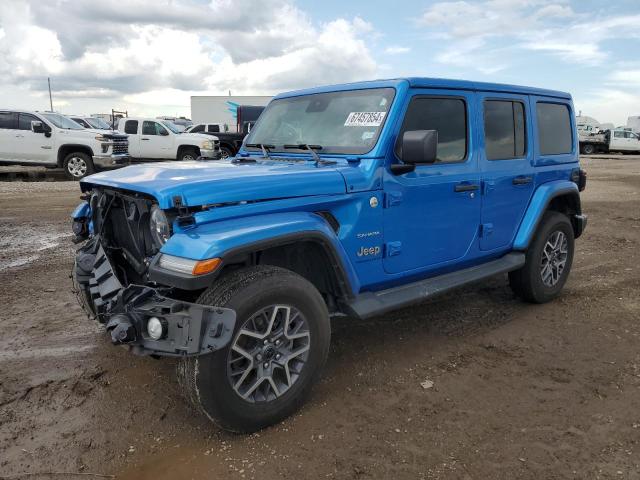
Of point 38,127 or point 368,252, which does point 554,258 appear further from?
point 38,127

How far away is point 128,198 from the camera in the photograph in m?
3.22

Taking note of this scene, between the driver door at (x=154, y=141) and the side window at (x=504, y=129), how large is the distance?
14.7 meters

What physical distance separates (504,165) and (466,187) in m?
0.66

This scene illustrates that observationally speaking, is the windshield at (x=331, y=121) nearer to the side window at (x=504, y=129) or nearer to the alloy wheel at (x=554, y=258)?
the side window at (x=504, y=129)

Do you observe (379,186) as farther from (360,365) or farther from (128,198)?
(128,198)

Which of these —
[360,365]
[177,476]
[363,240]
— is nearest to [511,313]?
[360,365]

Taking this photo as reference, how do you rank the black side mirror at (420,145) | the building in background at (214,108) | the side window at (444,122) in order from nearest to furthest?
1. the black side mirror at (420,145)
2. the side window at (444,122)
3. the building in background at (214,108)

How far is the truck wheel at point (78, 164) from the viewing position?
14.6 meters

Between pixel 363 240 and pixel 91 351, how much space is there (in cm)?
232

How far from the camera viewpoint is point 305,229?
3.00 metres

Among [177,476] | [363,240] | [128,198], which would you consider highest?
[128,198]

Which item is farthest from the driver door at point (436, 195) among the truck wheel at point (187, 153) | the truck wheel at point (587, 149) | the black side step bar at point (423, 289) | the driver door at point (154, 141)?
the truck wheel at point (587, 149)

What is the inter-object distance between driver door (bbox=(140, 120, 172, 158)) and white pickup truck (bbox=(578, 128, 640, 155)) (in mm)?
26190

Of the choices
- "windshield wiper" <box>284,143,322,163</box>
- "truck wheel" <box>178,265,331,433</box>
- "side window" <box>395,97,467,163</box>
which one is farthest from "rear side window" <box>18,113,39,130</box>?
"truck wheel" <box>178,265,331,433</box>
